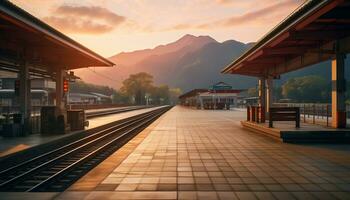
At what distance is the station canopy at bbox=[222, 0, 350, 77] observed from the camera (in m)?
10.6

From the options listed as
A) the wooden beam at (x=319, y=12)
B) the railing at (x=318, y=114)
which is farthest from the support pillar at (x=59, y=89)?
the wooden beam at (x=319, y=12)

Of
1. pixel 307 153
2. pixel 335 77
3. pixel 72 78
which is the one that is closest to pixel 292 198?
pixel 307 153

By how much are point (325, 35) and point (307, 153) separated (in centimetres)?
518

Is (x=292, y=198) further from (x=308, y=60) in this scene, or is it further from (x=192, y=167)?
(x=308, y=60)

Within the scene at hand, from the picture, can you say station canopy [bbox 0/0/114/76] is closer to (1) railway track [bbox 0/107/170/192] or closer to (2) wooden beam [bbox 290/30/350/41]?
(1) railway track [bbox 0/107/170/192]

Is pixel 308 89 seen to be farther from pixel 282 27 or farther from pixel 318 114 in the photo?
pixel 282 27

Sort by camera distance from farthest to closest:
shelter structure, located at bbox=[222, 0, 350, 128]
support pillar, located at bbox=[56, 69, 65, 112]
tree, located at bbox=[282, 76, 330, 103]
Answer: tree, located at bbox=[282, 76, 330, 103] < support pillar, located at bbox=[56, 69, 65, 112] < shelter structure, located at bbox=[222, 0, 350, 128]

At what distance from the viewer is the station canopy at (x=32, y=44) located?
36.6ft

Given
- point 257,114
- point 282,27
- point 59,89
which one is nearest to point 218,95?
point 257,114

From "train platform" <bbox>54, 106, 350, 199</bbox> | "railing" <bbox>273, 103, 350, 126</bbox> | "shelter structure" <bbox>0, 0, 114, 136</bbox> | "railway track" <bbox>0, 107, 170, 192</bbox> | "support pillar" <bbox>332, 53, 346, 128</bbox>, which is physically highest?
"shelter structure" <bbox>0, 0, 114, 136</bbox>

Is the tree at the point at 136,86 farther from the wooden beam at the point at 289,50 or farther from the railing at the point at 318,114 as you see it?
the wooden beam at the point at 289,50

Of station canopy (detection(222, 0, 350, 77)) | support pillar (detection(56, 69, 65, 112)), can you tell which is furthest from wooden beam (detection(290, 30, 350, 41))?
support pillar (detection(56, 69, 65, 112))

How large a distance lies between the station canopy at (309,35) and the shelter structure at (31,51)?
8.52m

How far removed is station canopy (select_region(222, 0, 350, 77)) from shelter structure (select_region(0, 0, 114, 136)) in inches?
335
